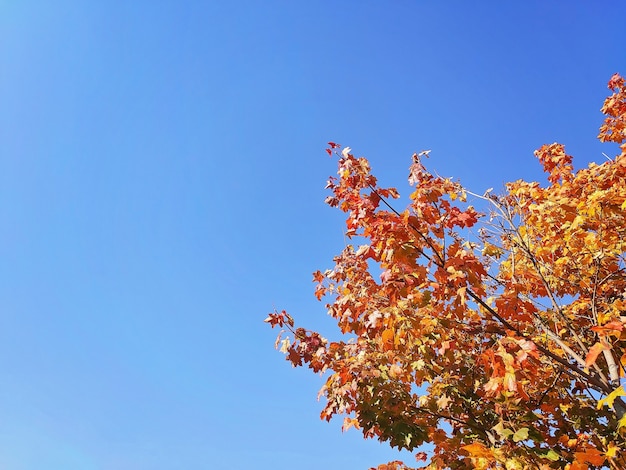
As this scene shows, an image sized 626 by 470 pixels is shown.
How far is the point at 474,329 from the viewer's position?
5.18 meters

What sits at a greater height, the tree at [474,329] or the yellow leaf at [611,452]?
the tree at [474,329]

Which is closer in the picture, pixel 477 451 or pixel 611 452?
pixel 477 451

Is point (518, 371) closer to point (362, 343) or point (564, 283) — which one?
point (362, 343)

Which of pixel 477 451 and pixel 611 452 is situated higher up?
pixel 611 452

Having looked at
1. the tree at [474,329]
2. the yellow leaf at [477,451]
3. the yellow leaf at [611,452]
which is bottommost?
the yellow leaf at [477,451]

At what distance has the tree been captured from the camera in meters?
4.55

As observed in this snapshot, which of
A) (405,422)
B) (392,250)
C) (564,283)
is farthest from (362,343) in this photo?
(564,283)

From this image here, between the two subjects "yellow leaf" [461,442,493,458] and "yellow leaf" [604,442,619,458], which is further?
"yellow leaf" [604,442,619,458]

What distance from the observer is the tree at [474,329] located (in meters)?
4.55

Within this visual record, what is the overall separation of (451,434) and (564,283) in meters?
3.03

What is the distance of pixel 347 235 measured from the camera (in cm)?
530

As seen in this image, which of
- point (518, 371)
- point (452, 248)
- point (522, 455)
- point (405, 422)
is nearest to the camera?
point (518, 371)

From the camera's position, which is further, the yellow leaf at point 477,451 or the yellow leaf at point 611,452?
the yellow leaf at point 611,452

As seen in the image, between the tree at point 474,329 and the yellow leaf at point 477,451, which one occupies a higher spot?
the tree at point 474,329
